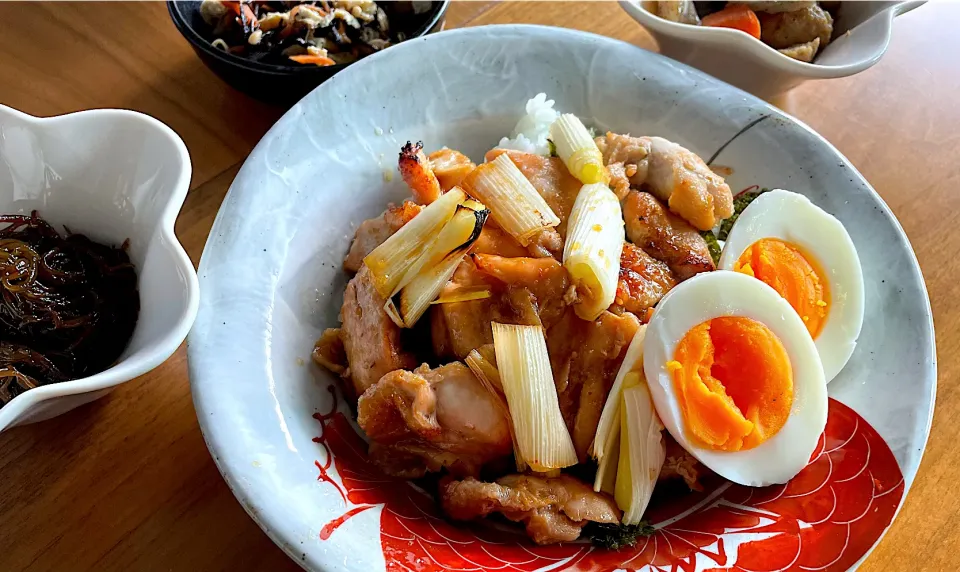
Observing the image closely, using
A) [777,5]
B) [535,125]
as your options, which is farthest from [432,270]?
[777,5]

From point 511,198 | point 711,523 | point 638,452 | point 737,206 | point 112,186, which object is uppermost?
point 112,186

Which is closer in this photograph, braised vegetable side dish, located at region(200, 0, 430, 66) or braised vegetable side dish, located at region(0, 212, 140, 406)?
braised vegetable side dish, located at region(0, 212, 140, 406)

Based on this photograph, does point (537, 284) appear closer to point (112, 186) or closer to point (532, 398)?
point (532, 398)

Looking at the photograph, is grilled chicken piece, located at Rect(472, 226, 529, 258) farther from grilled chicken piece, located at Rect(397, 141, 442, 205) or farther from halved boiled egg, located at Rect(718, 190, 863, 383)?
halved boiled egg, located at Rect(718, 190, 863, 383)

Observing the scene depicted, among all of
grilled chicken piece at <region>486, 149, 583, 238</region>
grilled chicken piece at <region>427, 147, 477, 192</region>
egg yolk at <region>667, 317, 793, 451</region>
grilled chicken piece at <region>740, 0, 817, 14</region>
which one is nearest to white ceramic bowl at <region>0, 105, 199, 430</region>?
grilled chicken piece at <region>427, 147, 477, 192</region>

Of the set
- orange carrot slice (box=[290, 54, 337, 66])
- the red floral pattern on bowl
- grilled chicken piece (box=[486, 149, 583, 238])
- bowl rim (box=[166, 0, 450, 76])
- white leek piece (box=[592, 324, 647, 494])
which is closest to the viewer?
the red floral pattern on bowl

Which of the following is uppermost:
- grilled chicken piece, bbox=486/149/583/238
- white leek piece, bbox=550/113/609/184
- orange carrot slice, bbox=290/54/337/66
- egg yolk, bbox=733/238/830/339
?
orange carrot slice, bbox=290/54/337/66

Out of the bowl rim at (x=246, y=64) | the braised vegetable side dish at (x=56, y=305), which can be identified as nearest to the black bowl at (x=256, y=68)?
the bowl rim at (x=246, y=64)
